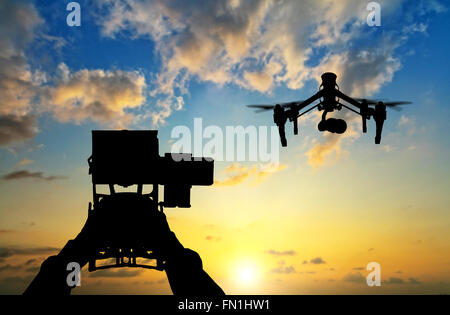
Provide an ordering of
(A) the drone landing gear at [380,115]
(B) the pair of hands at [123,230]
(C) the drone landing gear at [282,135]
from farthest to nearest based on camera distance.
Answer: (C) the drone landing gear at [282,135], (A) the drone landing gear at [380,115], (B) the pair of hands at [123,230]

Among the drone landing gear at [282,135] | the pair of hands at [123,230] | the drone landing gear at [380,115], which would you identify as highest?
the drone landing gear at [380,115]

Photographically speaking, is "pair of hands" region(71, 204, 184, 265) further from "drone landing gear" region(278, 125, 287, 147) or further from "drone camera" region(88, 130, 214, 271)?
"drone landing gear" region(278, 125, 287, 147)

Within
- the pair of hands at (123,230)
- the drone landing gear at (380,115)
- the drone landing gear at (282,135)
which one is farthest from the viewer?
the drone landing gear at (282,135)

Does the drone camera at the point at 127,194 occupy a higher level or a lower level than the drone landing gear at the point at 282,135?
lower

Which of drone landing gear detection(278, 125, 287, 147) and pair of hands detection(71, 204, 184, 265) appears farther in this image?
drone landing gear detection(278, 125, 287, 147)

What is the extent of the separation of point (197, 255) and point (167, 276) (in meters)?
1.46

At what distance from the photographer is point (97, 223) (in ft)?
48.9

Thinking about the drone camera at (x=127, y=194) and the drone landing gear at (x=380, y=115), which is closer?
the drone camera at (x=127, y=194)

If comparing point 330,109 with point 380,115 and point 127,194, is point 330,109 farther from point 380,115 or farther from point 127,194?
point 127,194

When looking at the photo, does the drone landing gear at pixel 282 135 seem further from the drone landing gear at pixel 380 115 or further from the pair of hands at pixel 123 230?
the pair of hands at pixel 123 230

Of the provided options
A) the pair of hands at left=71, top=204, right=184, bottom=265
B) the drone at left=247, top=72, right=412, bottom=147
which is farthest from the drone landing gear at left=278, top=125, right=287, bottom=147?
the pair of hands at left=71, top=204, right=184, bottom=265

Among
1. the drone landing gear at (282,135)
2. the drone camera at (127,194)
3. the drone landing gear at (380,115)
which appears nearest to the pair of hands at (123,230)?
the drone camera at (127,194)
